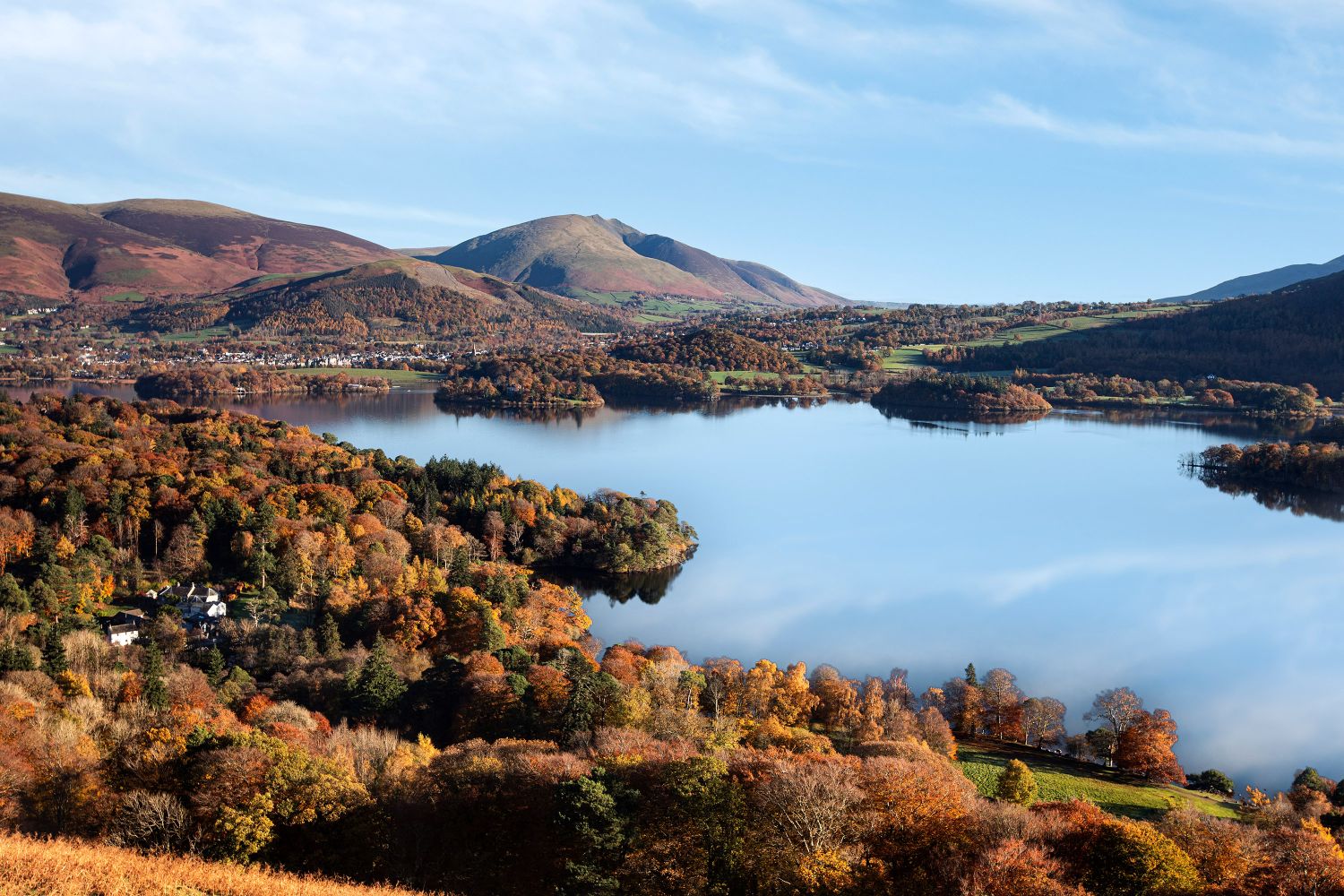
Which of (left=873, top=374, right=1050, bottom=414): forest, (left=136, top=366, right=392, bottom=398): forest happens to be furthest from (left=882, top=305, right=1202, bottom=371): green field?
(left=136, top=366, right=392, bottom=398): forest

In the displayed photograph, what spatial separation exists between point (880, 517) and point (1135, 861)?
33.2 metres

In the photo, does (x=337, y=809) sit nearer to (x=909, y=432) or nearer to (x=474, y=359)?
(x=909, y=432)

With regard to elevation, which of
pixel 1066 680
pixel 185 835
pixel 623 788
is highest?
pixel 623 788

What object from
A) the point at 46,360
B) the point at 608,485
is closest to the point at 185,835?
the point at 608,485

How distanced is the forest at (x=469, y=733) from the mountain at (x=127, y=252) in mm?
139653

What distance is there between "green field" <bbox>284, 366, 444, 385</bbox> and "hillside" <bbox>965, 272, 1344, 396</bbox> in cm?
6021

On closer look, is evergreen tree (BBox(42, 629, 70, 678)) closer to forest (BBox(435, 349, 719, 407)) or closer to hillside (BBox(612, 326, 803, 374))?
forest (BBox(435, 349, 719, 407))

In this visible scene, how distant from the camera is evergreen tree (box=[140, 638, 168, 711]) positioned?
15492 millimetres

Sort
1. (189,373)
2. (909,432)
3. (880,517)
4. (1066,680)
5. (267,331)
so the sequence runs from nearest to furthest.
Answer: (1066,680), (880,517), (909,432), (189,373), (267,331)

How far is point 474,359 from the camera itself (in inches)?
4350

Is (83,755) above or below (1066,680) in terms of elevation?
above

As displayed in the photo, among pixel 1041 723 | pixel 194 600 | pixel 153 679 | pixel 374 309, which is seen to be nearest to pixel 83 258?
pixel 374 309

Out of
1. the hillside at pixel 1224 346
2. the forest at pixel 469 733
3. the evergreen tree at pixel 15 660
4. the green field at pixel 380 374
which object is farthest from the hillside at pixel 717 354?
the evergreen tree at pixel 15 660

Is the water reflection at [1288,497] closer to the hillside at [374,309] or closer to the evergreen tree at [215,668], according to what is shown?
the evergreen tree at [215,668]
